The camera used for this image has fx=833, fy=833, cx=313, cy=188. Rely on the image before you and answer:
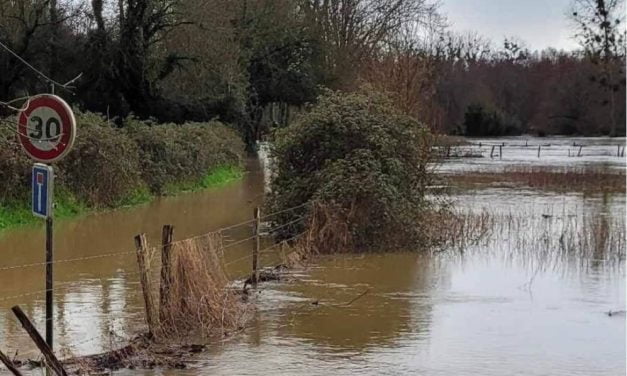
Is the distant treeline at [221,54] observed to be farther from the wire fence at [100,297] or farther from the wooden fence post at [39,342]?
the wooden fence post at [39,342]

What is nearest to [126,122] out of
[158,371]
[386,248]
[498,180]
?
[386,248]

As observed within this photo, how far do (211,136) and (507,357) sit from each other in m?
26.2

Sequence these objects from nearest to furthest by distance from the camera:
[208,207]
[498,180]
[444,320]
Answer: [444,320], [208,207], [498,180]

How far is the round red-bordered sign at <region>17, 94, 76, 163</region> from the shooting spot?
720 cm

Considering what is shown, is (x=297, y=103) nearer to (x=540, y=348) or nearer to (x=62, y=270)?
(x=62, y=270)

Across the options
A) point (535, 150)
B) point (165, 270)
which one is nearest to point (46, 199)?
point (165, 270)

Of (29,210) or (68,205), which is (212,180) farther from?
(29,210)

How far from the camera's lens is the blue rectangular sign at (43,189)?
7.38m

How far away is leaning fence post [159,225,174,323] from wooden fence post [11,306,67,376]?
2.01 metres

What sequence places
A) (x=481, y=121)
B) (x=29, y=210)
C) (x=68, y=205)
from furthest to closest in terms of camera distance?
(x=481, y=121) → (x=68, y=205) → (x=29, y=210)

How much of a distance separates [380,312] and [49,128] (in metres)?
5.40

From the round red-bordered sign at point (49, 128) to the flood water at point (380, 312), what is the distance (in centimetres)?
230

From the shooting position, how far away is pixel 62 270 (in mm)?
13625

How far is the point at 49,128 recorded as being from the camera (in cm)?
726
